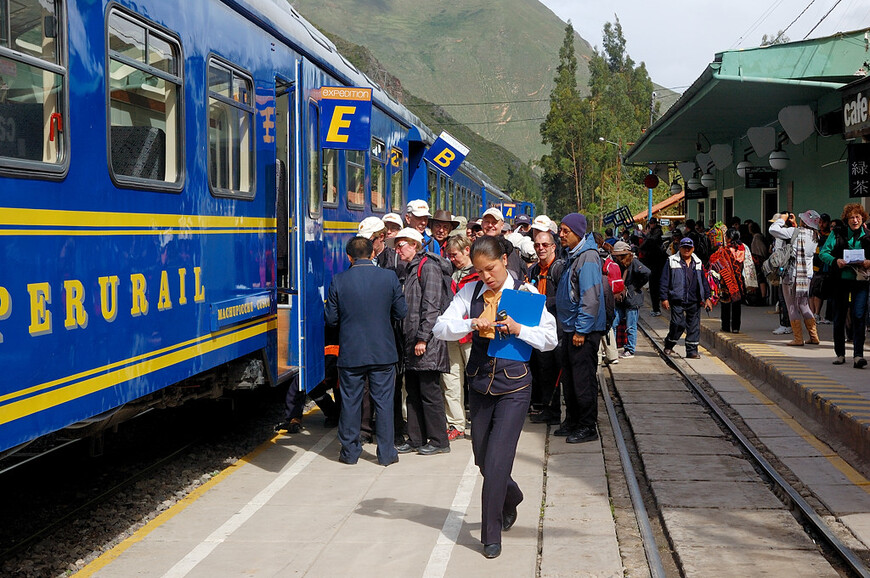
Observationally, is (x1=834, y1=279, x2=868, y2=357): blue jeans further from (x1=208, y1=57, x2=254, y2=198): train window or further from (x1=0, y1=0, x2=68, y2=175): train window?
(x1=0, y1=0, x2=68, y2=175): train window

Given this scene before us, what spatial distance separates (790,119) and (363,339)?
13382 mm

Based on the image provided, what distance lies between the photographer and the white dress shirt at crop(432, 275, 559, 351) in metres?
5.91

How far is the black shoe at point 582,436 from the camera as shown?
9.19 meters

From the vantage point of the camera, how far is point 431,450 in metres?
8.75

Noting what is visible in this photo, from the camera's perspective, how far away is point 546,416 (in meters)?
10.3

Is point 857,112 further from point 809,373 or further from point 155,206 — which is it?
point 155,206

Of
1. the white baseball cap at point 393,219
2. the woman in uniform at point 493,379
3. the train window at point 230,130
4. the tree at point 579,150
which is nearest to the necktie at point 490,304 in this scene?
the woman in uniform at point 493,379

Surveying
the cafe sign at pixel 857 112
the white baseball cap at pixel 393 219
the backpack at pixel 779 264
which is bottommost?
the backpack at pixel 779 264

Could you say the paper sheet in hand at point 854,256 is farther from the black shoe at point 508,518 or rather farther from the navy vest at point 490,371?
the navy vest at point 490,371

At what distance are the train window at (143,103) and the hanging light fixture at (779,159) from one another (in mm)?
17292

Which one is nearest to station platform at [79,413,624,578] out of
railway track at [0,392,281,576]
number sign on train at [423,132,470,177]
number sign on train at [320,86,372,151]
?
railway track at [0,392,281,576]

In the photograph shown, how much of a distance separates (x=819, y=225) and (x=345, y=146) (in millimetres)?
8173

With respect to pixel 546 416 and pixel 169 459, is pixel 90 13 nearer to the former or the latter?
pixel 169 459

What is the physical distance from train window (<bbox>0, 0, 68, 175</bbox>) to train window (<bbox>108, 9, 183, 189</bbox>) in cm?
52
